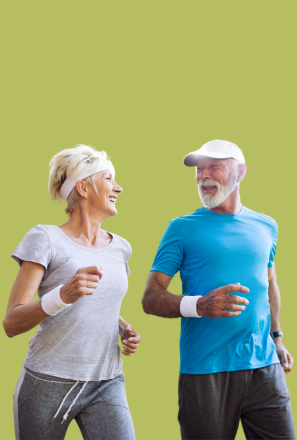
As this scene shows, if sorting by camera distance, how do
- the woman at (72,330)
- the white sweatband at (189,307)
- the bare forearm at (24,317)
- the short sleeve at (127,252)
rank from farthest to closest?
the short sleeve at (127,252)
the white sweatband at (189,307)
the woman at (72,330)
the bare forearm at (24,317)

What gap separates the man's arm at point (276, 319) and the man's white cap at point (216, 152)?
1.06 meters

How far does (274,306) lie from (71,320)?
187cm

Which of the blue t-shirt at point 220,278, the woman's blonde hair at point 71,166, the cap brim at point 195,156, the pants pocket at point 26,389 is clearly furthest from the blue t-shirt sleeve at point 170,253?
the pants pocket at point 26,389

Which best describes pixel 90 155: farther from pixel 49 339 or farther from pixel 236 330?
pixel 236 330

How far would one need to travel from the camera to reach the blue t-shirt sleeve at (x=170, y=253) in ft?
12.1

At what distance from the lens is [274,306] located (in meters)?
4.12

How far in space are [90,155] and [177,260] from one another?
1.09m

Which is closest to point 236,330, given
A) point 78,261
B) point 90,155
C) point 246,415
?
point 246,415

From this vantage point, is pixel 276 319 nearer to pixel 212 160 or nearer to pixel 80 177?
pixel 212 160

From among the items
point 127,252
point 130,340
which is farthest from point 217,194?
point 130,340

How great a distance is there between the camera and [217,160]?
3951 mm

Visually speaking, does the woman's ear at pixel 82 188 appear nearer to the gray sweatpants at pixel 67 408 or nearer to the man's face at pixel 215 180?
the man's face at pixel 215 180

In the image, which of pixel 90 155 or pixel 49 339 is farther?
pixel 90 155

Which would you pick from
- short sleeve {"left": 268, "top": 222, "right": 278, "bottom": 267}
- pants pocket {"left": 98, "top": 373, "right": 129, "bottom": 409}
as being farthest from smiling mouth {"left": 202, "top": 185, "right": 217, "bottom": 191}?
pants pocket {"left": 98, "top": 373, "right": 129, "bottom": 409}
